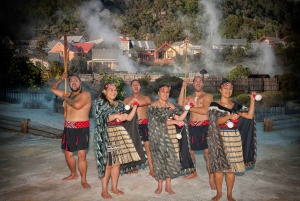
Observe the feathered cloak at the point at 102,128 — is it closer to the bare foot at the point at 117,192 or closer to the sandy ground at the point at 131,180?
the bare foot at the point at 117,192

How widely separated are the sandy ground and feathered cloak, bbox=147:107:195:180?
0.44 metres

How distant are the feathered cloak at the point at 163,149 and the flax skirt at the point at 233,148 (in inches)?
28.8

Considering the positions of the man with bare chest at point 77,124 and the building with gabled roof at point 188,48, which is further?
the building with gabled roof at point 188,48

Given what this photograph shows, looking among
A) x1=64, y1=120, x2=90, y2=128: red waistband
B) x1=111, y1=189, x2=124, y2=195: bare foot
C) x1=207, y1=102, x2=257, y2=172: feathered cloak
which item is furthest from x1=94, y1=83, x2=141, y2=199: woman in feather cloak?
x1=207, y1=102, x2=257, y2=172: feathered cloak

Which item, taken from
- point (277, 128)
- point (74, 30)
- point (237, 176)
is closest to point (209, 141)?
point (237, 176)

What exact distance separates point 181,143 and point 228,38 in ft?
196

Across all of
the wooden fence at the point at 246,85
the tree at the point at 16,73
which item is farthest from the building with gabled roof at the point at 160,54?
the tree at the point at 16,73

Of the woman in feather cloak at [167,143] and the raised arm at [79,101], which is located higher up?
the raised arm at [79,101]

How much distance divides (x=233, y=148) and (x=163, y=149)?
3.29 ft

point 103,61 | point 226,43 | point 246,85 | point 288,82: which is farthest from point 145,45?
point 288,82

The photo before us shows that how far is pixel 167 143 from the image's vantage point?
17.5 ft

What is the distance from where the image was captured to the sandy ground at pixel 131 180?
5629 millimetres

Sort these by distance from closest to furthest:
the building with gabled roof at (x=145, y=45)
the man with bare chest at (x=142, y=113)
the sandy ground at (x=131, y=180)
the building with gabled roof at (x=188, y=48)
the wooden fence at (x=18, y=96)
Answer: the sandy ground at (x=131, y=180)
the man with bare chest at (x=142, y=113)
the wooden fence at (x=18, y=96)
the building with gabled roof at (x=188, y=48)
the building with gabled roof at (x=145, y=45)

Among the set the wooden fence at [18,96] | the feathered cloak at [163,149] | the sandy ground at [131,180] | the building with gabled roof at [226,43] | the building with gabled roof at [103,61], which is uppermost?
the building with gabled roof at [226,43]
